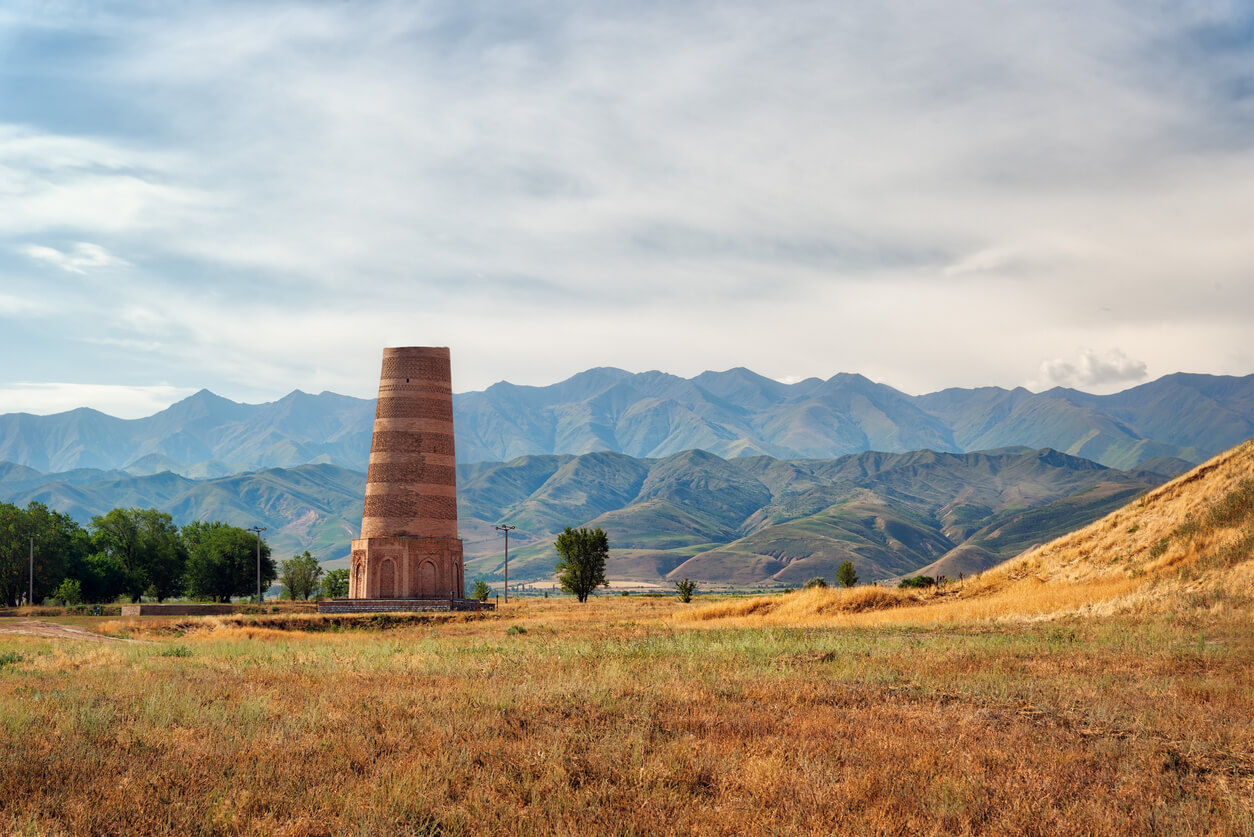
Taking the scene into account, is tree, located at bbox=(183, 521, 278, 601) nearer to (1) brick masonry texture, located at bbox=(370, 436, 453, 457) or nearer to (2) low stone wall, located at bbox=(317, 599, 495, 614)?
(2) low stone wall, located at bbox=(317, 599, 495, 614)

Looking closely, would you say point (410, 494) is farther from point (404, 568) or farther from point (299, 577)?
point (299, 577)

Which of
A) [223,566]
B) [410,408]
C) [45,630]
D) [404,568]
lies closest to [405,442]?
[410,408]

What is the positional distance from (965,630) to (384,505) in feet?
132

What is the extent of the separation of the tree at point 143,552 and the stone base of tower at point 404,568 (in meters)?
45.9

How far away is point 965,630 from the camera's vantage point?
25.6 m

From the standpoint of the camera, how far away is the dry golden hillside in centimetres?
2727

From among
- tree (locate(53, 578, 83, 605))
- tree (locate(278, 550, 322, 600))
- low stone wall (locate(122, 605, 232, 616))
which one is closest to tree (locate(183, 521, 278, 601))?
tree (locate(278, 550, 322, 600))

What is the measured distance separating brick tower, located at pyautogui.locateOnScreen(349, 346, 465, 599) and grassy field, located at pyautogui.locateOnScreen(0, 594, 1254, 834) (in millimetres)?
39044

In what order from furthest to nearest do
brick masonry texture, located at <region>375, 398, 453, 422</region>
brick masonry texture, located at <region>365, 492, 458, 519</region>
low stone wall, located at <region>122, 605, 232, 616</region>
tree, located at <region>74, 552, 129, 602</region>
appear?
tree, located at <region>74, 552, 129, 602</region>
brick masonry texture, located at <region>375, 398, 453, 422</region>
brick masonry texture, located at <region>365, 492, 458, 519</region>
low stone wall, located at <region>122, 605, 232, 616</region>

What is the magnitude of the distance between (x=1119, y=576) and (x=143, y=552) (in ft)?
295

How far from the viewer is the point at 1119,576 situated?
3203 centimetres

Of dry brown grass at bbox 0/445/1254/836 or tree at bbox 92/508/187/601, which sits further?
tree at bbox 92/508/187/601

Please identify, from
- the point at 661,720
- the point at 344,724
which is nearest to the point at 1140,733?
the point at 661,720

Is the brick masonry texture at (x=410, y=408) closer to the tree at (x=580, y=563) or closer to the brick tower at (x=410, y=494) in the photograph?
the brick tower at (x=410, y=494)
